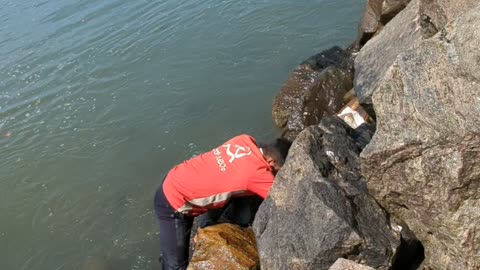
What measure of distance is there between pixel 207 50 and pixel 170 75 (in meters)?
→ 1.28

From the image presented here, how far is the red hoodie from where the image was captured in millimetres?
5285

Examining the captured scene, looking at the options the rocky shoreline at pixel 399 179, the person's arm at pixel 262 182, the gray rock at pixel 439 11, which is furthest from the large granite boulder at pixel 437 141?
the gray rock at pixel 439 11

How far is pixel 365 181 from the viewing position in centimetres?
497

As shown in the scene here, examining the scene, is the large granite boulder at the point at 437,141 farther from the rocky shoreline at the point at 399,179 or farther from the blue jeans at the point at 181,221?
the blue jeans at the point at 181,221

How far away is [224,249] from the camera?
5.65m

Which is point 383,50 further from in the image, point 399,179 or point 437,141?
point 437,141

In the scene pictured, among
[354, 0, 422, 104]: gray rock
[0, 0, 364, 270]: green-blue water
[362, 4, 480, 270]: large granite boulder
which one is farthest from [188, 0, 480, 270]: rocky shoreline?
[0, 0, 364, 270]: green-blue water

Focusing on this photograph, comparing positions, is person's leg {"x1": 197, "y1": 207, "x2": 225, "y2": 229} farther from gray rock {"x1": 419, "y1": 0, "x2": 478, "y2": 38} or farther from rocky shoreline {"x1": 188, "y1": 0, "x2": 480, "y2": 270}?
gray rock {"x1": 419, "y1": 0, "x2": 478, "y2": 38}

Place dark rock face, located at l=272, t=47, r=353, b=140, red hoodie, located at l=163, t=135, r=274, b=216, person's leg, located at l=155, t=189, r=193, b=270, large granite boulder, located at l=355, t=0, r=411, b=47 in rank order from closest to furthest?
red hoodie, located at l=163, t=135, r=274, b=216
person's leg, located at l=155, t=189, r=193, b=270
dark rock face, located at l=272, t=47, r=353, b=140
large granite boulder, located at l=355, t=0, r=411, b=47

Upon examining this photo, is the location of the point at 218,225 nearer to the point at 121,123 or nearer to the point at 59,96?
the point at 121,123

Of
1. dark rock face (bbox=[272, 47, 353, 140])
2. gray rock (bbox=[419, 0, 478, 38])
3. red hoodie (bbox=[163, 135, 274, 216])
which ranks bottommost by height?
dark rock face (bbox=[272, 47, 353, 140])

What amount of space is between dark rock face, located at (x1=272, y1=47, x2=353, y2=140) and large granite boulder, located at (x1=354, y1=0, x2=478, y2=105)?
5.48 feet

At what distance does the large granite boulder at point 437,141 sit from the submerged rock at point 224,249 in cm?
172

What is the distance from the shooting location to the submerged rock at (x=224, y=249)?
219 inches
